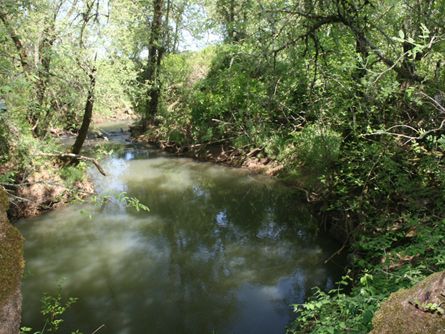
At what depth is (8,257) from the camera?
3.28 metres

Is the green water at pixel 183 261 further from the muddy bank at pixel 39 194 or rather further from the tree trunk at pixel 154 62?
the tree trunk at pixel 154 62

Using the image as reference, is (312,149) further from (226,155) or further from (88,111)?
(88,111)

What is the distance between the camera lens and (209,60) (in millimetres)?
26016

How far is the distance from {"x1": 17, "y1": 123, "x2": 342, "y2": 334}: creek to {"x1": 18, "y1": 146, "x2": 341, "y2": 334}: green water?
0.09 ft

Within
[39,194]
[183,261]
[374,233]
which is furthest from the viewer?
[39,194]

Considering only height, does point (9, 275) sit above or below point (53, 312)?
above

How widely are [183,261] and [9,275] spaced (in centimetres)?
715

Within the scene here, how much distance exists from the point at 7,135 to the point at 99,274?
4.99m

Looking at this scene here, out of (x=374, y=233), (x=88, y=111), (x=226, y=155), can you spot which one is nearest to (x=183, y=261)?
(x=374, y=233)

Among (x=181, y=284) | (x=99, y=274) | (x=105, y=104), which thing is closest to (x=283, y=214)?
(x=181, y=284)

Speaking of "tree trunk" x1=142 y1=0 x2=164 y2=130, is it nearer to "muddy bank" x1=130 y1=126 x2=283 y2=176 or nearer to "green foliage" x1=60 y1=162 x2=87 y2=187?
"muddy bank" x1=130 y1=126 x2=283 y2=176

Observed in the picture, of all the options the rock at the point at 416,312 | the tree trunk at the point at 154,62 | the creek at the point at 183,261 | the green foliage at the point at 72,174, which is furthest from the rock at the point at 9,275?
the tree trunk at the point at 154,62

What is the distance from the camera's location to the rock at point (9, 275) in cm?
307

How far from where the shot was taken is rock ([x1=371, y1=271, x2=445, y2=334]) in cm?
229
